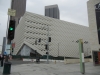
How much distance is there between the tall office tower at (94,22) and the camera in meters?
32.2

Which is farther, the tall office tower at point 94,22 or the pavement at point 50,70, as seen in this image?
the tall office tower at point 94,22

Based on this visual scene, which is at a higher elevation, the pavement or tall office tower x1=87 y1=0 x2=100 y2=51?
tall office tower x1=87 y1=0 x2=100 y2=51

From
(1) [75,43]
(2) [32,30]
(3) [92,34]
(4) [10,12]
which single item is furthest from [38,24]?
(4) [10,12]

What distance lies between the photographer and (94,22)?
34.0m

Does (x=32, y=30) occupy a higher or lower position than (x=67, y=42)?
higher

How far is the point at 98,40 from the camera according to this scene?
3222cm

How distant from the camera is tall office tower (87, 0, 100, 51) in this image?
3225 cm

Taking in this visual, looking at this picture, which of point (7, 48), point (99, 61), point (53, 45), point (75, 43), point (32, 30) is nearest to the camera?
point (7, 48)

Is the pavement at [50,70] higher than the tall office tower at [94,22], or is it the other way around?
the tall office tower at [94,22]

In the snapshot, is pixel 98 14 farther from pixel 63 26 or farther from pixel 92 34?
pixel 63 26

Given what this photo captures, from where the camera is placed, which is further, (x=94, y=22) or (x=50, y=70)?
(x=94, y=22)

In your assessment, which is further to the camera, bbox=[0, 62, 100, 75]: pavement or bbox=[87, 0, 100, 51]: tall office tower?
bbox=[87, 0, 100, 51]: tall office tower

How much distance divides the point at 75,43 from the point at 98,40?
201ft

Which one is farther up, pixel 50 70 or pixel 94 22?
pixel 94 22
